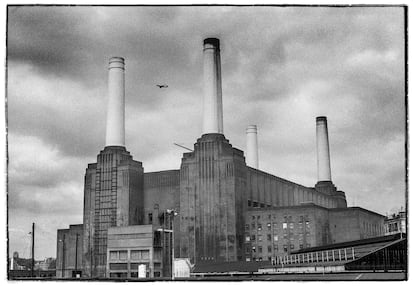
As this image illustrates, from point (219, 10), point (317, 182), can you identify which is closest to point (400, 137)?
point (219, 10)

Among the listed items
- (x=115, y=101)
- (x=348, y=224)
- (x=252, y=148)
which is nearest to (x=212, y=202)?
(x=115, y=101)

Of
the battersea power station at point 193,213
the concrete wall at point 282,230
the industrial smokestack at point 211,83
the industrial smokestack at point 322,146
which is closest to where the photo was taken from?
the industrial smokestack at point 211,83

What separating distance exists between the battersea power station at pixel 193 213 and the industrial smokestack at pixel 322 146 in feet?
38.4

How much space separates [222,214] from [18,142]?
31556 mm

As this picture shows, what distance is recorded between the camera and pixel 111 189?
278 feet

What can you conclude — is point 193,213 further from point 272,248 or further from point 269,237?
point 272,248

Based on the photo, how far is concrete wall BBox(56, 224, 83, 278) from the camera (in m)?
88.3

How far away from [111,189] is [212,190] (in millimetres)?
14850

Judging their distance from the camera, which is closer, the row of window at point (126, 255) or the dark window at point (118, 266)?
the row of window at point (126, 255)

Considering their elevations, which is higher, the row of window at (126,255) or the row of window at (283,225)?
the row of window at (283,225)

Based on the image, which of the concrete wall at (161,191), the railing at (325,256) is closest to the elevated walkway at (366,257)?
the railing at (325,256)

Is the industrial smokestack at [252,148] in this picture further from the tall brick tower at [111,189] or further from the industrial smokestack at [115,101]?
the industrial smokestack at [115,101]

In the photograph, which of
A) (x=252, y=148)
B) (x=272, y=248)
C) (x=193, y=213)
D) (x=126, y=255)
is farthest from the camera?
(x=252, y=148)

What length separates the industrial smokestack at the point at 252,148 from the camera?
94500mm
